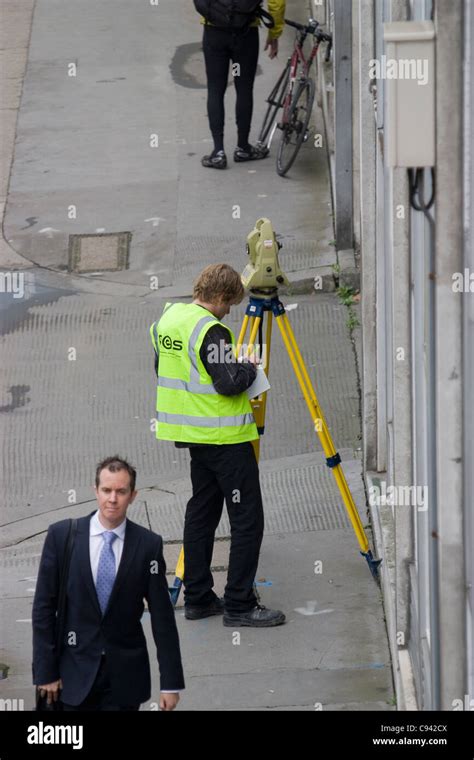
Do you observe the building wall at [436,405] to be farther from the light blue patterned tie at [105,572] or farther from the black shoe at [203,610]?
the light blue patterned tie at [105,572]

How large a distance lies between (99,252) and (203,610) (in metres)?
5.48

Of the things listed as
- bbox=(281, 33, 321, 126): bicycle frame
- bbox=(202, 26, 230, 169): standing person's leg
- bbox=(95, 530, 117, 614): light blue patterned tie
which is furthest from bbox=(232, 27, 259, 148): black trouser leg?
bbox=(95, 530, 117, 614): light blue patterned tie

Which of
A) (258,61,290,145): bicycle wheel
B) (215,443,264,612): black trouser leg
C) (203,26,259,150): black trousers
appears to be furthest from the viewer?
(258,61,290,145): bicycle wheel

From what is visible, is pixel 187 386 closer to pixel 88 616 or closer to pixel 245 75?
pixel 88 616

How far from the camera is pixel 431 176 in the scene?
4.49 meters

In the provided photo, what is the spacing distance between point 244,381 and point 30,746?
222 cm

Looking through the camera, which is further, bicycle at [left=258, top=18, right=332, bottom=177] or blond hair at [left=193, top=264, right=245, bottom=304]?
bicycle at [left=258, top=18, right=332, bottom=177]

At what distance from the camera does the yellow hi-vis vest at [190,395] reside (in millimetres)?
7035

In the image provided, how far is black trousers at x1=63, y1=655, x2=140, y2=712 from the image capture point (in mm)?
5449

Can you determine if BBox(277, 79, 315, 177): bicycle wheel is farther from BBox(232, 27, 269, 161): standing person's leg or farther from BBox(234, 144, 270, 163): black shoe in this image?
BBox(232, 27, 269, 161): standing person's leg

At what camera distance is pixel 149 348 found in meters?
11.0

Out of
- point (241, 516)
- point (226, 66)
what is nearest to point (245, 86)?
point (226, 66)

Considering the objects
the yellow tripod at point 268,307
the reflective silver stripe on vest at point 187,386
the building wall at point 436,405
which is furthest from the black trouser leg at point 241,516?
the building wall at point 436,405

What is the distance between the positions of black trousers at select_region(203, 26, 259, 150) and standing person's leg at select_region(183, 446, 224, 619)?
614cm
